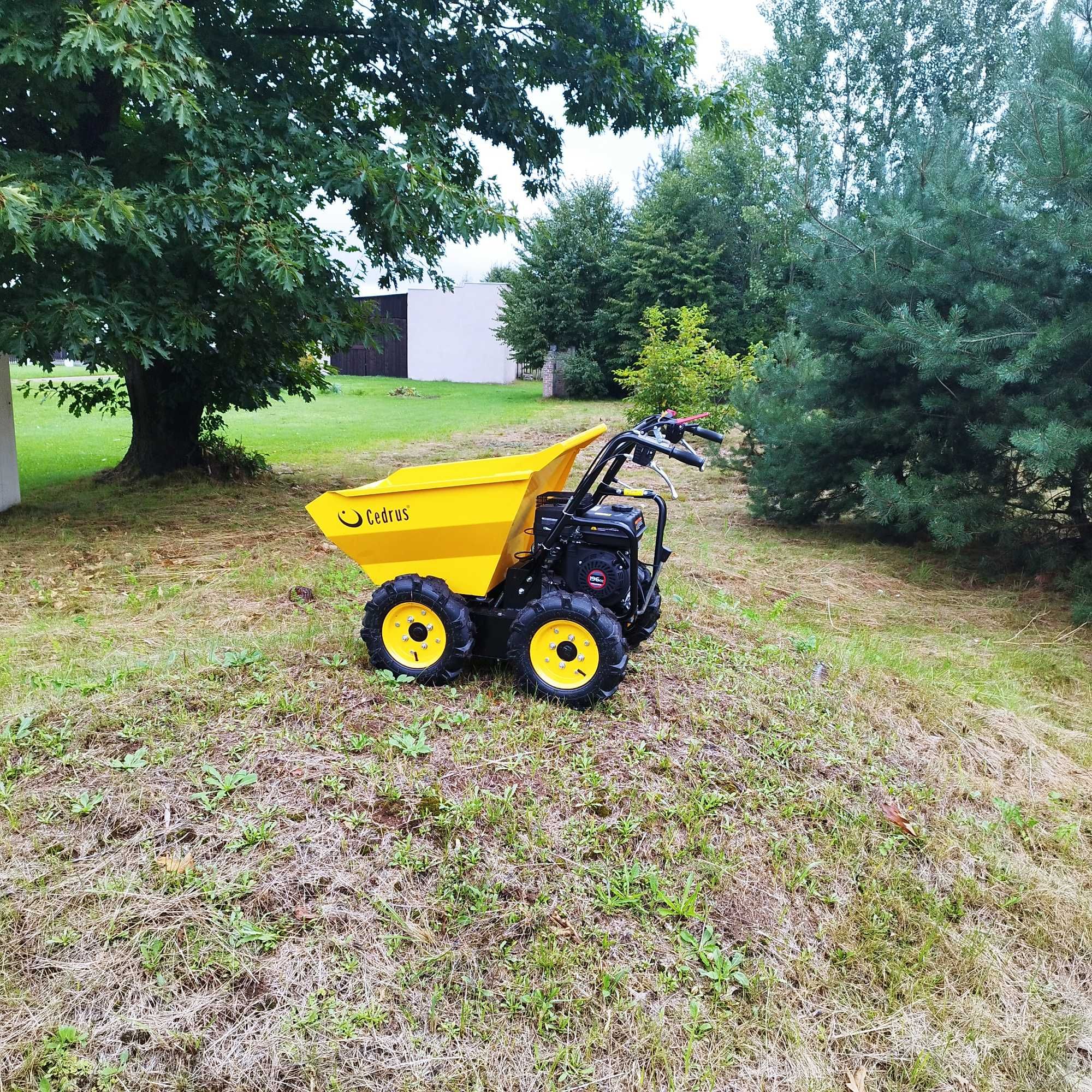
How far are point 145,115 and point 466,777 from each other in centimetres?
647

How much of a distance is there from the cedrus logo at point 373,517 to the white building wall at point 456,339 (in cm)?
2917

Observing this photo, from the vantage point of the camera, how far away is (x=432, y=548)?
3.71 m

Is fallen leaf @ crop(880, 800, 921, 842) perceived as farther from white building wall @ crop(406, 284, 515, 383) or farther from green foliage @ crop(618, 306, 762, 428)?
white building wall @ crop(406, 284, 515, 383)

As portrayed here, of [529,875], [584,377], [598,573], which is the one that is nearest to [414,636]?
[598,573]

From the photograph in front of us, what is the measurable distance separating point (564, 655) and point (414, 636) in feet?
2.18

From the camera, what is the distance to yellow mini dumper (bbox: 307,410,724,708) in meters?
3.52

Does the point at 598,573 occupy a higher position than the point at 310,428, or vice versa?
the point at 598,573

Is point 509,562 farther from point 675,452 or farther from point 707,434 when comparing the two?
point 707,434

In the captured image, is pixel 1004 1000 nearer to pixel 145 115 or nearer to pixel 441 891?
pixel 441 891

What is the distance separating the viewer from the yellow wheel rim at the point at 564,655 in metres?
3.52

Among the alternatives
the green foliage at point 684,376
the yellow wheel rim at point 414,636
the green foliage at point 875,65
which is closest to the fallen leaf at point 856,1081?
the yellow wheel rim at point 414,636

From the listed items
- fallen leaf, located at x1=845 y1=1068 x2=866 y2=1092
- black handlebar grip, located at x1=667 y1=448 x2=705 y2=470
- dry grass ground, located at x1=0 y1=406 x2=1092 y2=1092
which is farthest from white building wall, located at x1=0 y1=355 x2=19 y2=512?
fallen leaf, located at x1=845 y1=1068 x2=866 y2=1092

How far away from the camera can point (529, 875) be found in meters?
2.72

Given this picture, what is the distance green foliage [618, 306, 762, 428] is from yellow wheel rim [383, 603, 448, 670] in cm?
964
